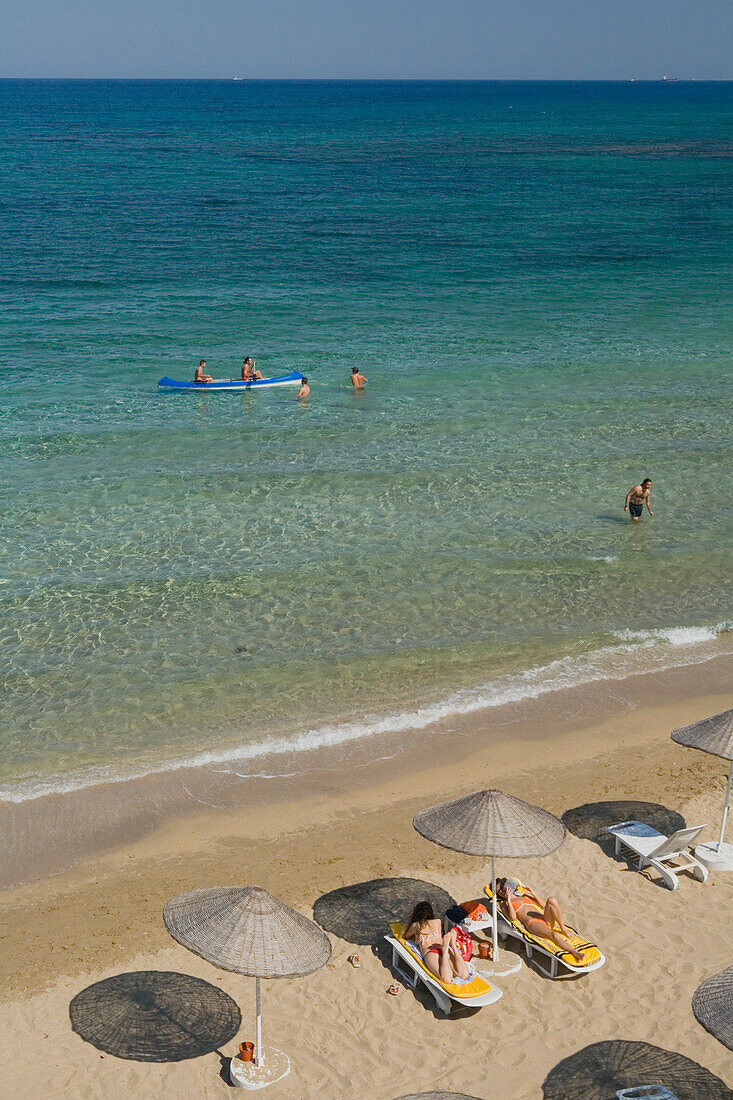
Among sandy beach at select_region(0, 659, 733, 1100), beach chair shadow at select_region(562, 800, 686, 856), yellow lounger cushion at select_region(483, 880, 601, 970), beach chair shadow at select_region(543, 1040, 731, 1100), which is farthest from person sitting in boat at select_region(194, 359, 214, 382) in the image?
beach chair shadow at select_region(543, 1040, 731, 1100)

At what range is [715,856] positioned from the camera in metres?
12.4

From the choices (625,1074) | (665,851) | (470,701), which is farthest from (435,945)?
(470,701)

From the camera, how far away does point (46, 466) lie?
24.6 m

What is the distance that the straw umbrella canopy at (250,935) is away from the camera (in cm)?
888

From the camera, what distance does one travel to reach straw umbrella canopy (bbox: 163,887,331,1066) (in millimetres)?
8875

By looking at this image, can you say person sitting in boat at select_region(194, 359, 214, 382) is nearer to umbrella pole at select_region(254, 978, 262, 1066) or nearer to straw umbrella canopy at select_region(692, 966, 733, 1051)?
umbrella pole at select_region(254, 978, 262, 1066)

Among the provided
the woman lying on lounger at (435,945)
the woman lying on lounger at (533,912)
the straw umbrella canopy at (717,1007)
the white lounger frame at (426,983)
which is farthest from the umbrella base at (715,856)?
the woman lying on lounger at (435,945)

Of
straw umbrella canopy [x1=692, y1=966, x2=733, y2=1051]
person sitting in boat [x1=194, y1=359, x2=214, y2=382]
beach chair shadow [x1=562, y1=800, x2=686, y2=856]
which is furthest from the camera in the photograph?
person sitting in boat [x1=194, y1=359, x2=214, y2=382]

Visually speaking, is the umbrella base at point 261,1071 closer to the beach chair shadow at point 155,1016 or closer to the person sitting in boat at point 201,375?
the beach chair shadow at point 155,1016

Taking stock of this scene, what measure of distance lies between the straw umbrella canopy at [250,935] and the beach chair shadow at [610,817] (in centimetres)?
486

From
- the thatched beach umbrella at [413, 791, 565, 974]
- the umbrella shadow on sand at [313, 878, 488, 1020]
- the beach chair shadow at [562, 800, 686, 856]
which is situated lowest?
the umbrella shadow on sand at [313, 878, 488, 1020]

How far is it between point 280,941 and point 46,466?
17.9m

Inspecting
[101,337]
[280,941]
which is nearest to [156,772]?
[280,941]

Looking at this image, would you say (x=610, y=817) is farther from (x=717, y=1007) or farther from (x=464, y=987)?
(x=717, y=1007)
